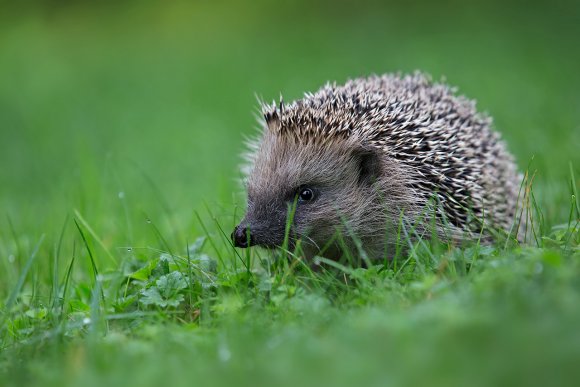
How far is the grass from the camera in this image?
107 inches

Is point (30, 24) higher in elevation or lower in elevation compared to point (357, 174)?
higher

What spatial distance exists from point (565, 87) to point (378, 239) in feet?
A: 24.4

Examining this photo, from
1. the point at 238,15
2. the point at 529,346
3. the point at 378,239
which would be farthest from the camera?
the point at 238,15

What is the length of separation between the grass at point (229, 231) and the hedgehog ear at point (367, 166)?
68 cm

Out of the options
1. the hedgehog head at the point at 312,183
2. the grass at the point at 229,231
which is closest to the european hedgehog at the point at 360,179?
the hedgehog head at the point at 312,183

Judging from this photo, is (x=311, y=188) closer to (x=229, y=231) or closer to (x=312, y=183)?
(x=312, y=183)

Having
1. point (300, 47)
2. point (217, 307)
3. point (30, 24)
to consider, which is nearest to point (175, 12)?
point (30, 24)

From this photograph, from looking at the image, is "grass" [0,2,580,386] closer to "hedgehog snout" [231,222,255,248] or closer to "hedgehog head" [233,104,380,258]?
"hedgehog snout" [231,222,255,248]

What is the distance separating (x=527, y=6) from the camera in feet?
59.1

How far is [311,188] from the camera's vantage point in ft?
16.6

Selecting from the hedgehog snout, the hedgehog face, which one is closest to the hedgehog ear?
the hedgehog face

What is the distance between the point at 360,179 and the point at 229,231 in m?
1.31

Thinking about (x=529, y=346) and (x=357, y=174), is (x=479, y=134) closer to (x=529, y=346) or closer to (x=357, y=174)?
(x=357, y=174)

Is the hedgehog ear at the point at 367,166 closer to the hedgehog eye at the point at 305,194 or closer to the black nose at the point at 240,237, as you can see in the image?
the hedgehog eye at the point at 305,194
